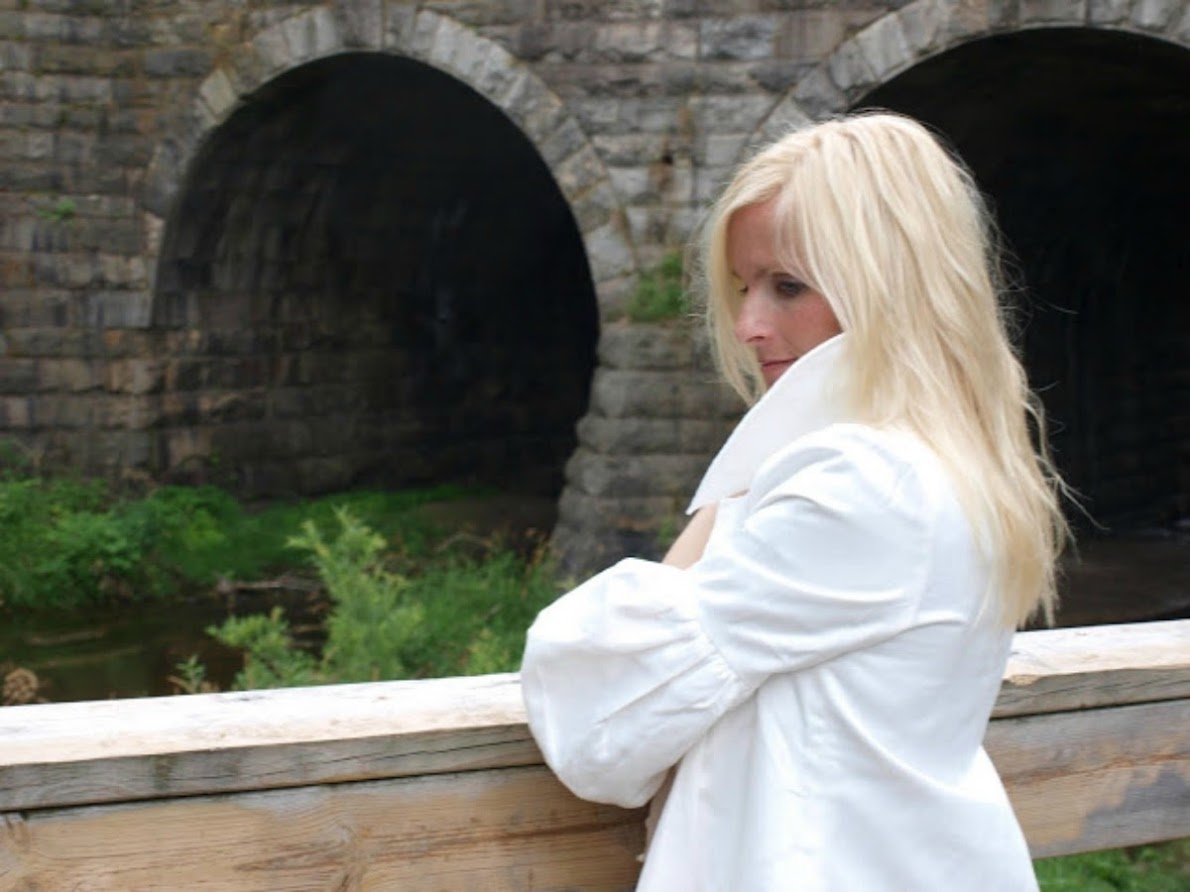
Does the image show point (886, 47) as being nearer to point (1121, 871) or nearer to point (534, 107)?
point (534, 107)

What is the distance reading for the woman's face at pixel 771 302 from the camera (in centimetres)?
177

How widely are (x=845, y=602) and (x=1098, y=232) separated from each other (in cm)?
1195

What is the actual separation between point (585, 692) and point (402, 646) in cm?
525

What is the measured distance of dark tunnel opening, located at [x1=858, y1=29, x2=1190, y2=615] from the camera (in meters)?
9.69

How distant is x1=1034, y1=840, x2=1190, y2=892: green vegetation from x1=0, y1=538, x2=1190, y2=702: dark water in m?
3.70

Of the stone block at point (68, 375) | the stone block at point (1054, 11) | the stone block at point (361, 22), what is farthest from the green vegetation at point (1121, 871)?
the stone block at point (68, 375)

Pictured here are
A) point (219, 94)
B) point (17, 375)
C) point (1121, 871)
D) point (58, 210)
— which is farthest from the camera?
point (17, 375)

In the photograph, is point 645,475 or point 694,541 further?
point 645,475

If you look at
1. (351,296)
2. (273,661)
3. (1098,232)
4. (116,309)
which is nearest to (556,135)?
(116,309)

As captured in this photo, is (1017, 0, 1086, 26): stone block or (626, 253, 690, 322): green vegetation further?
(626, 253, 690, 322): green vegetation

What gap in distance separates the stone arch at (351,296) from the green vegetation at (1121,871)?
457 cm

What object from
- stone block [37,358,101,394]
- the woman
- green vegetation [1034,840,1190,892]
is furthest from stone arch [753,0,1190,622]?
the woman

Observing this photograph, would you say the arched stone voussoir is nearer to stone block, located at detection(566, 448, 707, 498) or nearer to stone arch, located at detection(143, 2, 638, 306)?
stone arch, located at detection(143, 2, 638, 306)

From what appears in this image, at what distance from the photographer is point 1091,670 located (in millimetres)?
2248
